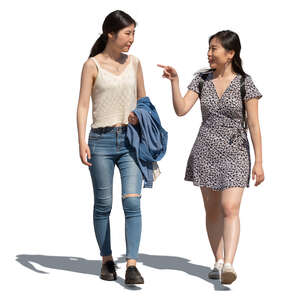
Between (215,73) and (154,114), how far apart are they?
2.53 ft

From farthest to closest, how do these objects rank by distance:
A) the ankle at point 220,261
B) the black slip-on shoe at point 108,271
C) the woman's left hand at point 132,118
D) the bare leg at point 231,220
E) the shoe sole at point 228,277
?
the ankle at point 220,261
the black slip-on shoe at point 108,271
the woman's left hand at point 132,118
the bare leg at point 231,220
the shoe sole at point 228,277

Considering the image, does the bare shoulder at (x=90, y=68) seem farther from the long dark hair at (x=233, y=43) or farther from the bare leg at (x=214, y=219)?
the bare leg at (x=214, y=219)

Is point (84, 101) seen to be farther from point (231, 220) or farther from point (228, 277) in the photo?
point (228, 277)

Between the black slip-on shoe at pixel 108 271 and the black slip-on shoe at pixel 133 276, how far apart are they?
358 mm

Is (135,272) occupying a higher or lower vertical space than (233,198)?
lower

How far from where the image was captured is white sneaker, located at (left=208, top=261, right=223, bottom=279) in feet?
31.1

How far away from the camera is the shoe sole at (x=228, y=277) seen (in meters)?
8.76

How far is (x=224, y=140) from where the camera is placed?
9.12 meters

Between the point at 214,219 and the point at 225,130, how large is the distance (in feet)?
3.31

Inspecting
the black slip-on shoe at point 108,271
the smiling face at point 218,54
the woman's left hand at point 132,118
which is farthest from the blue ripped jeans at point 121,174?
the smiling face at point 218,54

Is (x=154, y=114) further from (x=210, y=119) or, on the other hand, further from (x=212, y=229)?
(x=212, y=229)

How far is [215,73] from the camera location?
9273mm

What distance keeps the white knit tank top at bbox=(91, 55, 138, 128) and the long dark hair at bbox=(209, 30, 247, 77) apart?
961mm

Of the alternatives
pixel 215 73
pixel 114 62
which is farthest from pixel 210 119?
pixel 114 62
